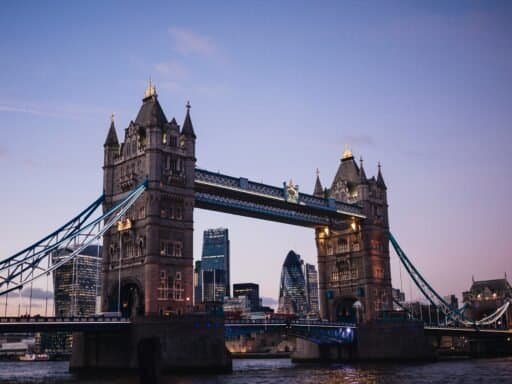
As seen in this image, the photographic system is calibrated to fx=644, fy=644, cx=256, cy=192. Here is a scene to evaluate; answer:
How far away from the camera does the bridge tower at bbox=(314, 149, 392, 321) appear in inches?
4560

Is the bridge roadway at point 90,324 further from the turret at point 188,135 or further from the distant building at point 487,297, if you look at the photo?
the distant building at point 487,297

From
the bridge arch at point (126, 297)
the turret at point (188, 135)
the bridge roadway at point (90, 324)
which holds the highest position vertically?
the turret at point (188, 135)

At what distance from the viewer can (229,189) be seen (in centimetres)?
9594

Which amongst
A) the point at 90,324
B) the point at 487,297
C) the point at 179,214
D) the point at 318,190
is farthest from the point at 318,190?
the point at 487,297

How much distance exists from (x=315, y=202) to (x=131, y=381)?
183ft

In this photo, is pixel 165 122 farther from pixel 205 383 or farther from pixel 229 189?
pixel 205 383

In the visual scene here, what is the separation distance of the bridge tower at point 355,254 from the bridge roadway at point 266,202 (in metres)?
2.82

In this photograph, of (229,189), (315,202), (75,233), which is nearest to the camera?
(75,233)

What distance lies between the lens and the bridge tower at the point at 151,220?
8525 centimetres

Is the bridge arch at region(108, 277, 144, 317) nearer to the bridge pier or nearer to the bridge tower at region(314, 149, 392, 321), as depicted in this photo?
the bridge pier

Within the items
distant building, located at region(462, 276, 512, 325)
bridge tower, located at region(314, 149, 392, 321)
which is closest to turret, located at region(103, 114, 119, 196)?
bridge tower, located at region(314, 149, 392, 321)

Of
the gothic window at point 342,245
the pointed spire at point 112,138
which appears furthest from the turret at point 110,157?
the gothic window at point 342,245

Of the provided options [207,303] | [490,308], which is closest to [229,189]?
[207,303]

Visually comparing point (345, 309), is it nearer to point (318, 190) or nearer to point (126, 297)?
point (318, 190)
